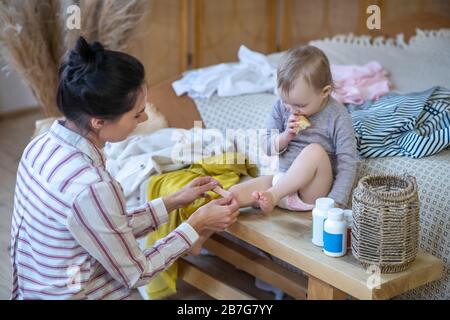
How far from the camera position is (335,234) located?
162 cm

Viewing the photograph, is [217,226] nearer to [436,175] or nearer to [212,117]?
[436,175]

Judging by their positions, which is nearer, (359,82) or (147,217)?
(147,217)

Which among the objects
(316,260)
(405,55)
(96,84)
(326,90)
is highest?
(96,84)

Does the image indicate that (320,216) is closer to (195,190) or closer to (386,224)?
(386,224)

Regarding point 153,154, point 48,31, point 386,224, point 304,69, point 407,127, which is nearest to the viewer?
point 386,224

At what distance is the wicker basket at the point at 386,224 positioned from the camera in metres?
1.51

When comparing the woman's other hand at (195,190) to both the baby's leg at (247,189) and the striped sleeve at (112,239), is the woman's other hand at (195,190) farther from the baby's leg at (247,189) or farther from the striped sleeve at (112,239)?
the striped sleeve at (112,239)

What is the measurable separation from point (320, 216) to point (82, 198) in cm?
57

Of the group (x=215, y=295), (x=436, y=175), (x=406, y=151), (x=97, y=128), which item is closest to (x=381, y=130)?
(x=406, y=151)

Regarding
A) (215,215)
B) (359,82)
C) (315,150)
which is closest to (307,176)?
(315,150)

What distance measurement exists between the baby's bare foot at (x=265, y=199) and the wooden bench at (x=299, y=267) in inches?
1.8

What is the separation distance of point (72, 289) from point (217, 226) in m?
0.42

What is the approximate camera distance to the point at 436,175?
1.88 metres

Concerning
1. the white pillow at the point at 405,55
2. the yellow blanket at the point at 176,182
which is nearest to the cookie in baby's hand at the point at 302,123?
the yellow blanket at the point at 176,182
